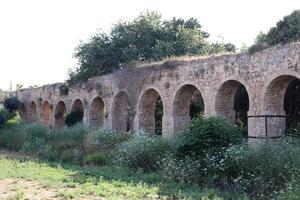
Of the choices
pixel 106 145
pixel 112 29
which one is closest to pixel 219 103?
pixel 106 145

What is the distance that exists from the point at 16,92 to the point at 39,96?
16.2 feet

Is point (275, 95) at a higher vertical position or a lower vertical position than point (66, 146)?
higher

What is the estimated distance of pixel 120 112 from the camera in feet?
67.7

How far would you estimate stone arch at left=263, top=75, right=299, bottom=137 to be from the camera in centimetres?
1253

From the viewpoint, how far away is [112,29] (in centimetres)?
2627

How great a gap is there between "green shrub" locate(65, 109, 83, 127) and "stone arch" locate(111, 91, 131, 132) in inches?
158

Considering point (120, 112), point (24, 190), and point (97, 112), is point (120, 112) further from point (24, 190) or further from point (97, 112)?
point (24, 190)

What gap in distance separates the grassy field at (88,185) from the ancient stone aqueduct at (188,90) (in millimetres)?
4740

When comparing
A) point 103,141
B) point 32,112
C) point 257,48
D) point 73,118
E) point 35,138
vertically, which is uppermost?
point 257,48

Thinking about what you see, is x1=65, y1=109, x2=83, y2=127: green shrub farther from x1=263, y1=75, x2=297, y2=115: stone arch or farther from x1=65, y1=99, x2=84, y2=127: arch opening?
x1=263, y1=75, x2=297, y2=115: stone arch

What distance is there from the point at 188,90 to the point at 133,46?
32.1 feet

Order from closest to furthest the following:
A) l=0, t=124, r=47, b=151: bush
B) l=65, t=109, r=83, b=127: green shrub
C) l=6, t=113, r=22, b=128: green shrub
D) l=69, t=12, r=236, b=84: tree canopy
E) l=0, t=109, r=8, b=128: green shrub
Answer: l=0, t=124, r=47, b=151: bush → l=0, t=109, r=8, b=128: green shrub → l=6, t=113, r=22, b=128: green shrub → l=65, t=109, r=83, b=127: green shrub → l=69, t=12, r=236, b=84: tree canopy

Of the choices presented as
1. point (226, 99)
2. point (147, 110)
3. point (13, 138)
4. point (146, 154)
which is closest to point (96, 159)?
point (146, 154)

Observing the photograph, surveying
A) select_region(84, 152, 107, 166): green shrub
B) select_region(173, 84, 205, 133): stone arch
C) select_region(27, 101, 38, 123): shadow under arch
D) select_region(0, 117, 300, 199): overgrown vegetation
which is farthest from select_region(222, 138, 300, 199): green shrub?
select_region(27, 101, 38, 123): shadow under arch
